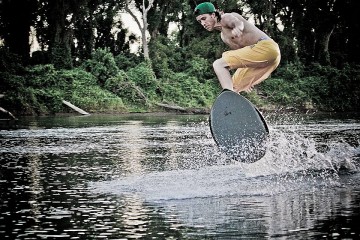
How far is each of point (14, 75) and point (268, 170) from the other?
35049 mm

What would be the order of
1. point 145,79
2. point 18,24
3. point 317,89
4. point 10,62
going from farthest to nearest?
point 317,89 → point 18,24 → point 145,79 → point 10,62

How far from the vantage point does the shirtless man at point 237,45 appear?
11.6 m

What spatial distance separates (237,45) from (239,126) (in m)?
1.30

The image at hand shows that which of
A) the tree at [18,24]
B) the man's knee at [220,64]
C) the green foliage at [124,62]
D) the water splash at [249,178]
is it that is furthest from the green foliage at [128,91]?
the man's knee at [220,64]

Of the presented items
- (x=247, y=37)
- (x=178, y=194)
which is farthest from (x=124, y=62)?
(x=178, y=194)

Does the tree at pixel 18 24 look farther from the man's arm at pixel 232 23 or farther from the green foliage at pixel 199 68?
the man's arm at pixel 232 23

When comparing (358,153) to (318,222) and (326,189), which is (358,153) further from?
(318,222)

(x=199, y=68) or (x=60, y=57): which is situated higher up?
(x=60, y=57)

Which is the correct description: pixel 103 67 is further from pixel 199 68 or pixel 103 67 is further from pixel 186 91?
pixel 199 68

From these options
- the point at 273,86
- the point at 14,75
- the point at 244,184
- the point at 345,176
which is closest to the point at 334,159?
the point at 345,176

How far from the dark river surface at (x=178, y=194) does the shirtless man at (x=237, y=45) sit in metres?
1.31

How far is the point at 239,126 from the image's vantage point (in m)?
12.1

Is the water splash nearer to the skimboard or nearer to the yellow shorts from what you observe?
the skimboard

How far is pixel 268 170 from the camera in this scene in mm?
12914
